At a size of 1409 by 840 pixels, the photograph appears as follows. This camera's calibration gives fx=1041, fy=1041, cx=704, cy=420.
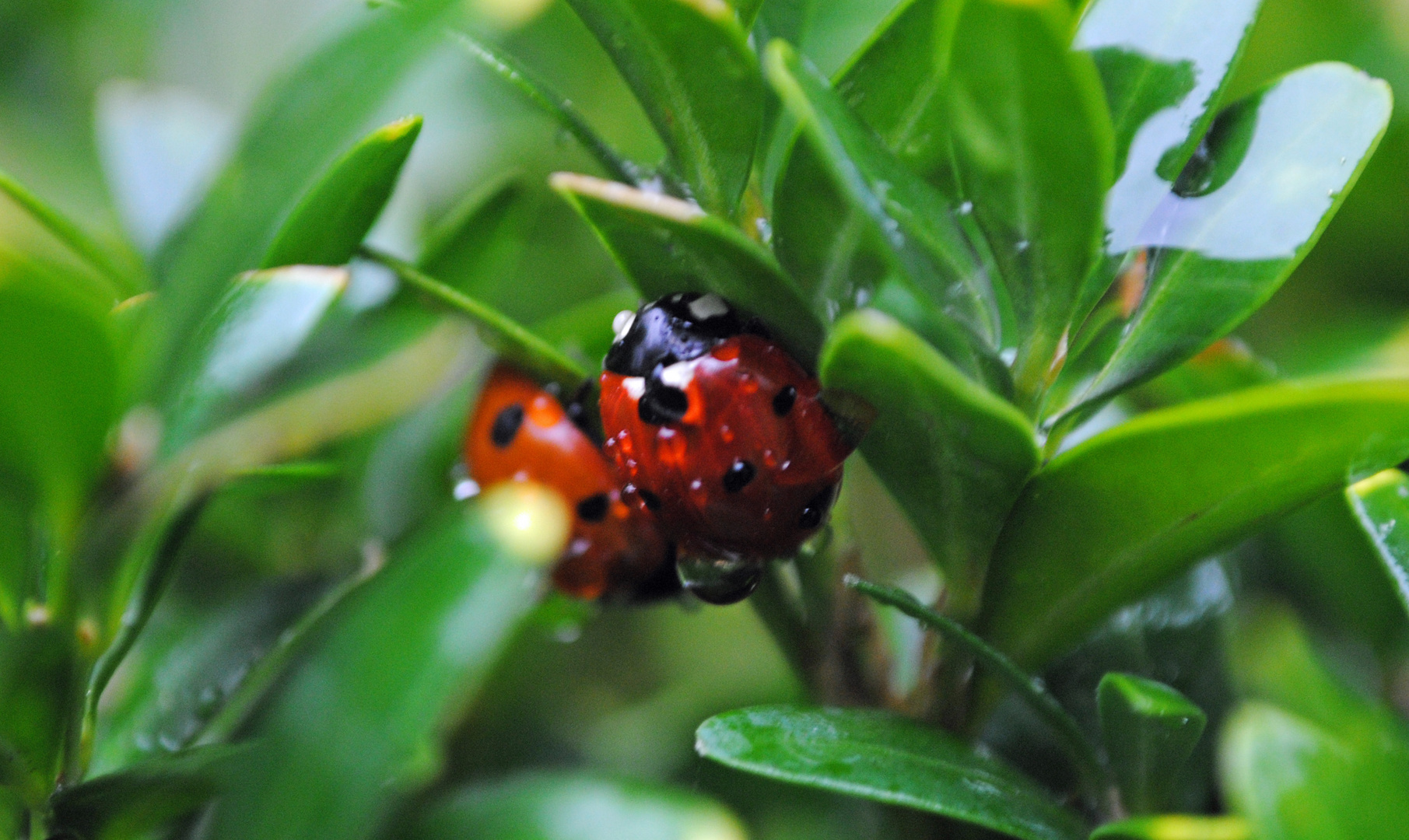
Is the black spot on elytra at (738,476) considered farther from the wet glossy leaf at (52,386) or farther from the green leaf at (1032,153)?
the wet glossy leaf at (52,386)

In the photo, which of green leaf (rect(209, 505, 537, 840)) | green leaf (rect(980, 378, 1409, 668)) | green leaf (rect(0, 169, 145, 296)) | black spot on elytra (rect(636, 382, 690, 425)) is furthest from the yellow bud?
green leaf (rect(0, 169, 145, 296))

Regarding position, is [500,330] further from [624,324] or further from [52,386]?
[52,386]

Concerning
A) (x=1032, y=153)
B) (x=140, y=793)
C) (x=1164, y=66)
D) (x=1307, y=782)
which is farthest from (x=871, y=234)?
(x=140, y=793)

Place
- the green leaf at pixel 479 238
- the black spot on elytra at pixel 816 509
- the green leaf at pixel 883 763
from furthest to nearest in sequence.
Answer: the green leaf at pixel 479 238, the black spot on elytra at pixel 816 509, the green leaf at pixel 883 763

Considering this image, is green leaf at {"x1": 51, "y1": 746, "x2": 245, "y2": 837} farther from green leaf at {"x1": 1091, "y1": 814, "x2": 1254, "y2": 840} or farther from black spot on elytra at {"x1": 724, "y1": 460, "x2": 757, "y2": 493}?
green leaf at {"x1": 1091, "y1": 814, "x2": 1254, "y2": 840}

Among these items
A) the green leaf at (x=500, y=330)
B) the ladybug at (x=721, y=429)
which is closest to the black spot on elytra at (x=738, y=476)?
the ladybug at (x=721, y=429)

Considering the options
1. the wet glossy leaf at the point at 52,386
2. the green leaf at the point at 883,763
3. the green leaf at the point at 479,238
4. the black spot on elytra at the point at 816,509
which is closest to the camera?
the wet glossy leaf at the point at 52,386

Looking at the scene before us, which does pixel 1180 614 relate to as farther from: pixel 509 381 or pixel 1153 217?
pixel 509 381
